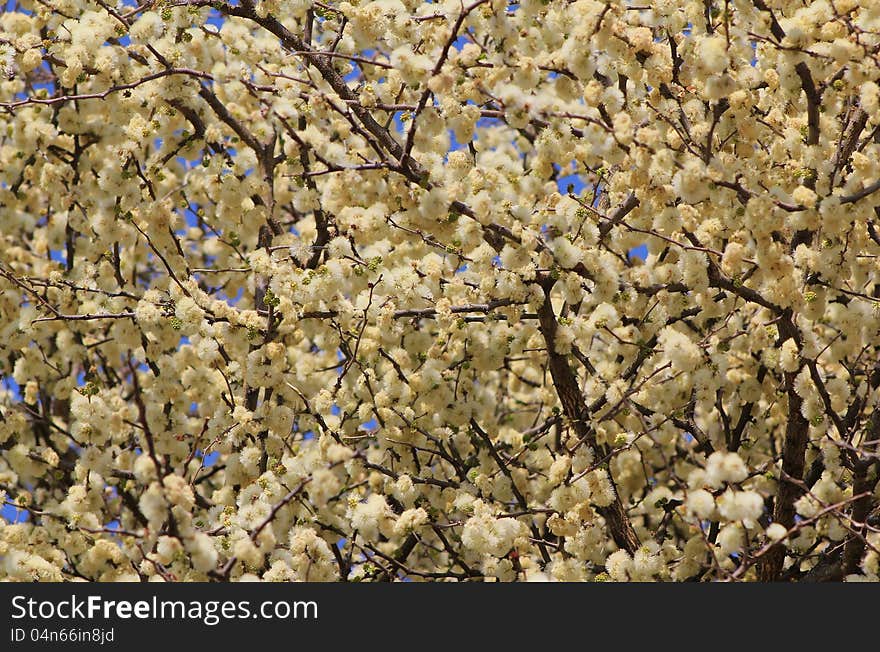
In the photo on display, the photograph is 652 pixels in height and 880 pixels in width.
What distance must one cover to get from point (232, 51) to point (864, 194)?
12.4 ft

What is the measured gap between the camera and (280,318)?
718 cm

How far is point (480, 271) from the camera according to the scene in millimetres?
6902

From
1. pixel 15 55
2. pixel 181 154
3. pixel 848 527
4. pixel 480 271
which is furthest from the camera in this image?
pixel 181 154

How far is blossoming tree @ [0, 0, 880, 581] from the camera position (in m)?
6.13

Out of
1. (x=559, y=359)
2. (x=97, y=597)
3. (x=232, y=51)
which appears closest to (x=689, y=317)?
(x=559, y=359)

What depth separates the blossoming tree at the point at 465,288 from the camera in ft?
20.1

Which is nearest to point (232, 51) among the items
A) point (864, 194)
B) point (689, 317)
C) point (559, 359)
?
point (559, 359)

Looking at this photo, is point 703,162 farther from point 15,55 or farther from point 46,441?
point 46,441

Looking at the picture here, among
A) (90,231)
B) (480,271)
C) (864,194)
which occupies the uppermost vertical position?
(90,231)

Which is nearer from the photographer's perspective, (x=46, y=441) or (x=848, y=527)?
(x=848, y=527)

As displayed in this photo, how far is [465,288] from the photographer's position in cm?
716

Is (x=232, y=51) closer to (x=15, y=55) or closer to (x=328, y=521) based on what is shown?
(x=15, y=55)

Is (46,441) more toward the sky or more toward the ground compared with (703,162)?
more toward the sky

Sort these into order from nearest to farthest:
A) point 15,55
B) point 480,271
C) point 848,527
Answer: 1. point 848,527
2. point 480,271
3. point 15,55
